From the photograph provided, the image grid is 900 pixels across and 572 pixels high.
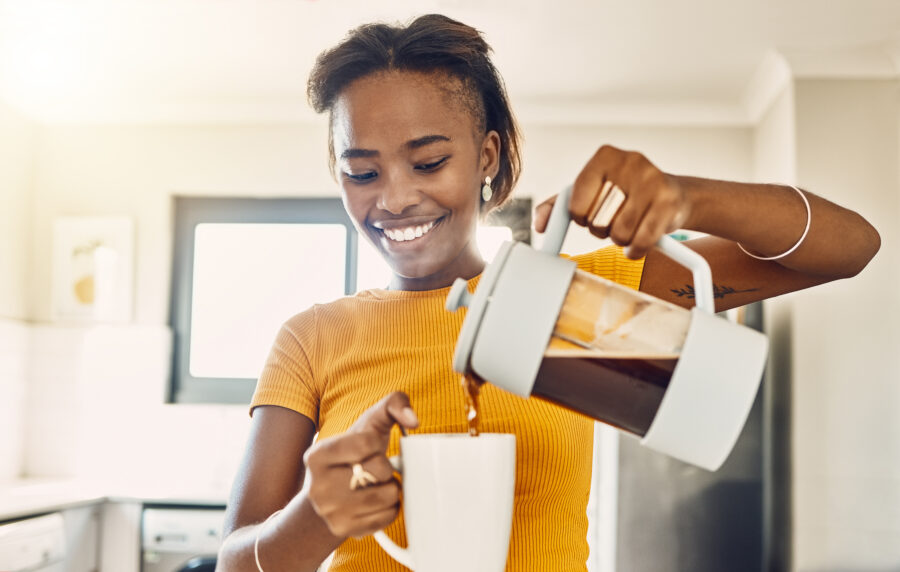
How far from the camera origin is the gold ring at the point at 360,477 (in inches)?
20.8

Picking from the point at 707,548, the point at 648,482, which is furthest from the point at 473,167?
the point at 707,548

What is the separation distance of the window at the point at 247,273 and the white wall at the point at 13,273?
23.4 inches

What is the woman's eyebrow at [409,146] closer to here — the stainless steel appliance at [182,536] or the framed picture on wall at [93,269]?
the stainless steel appliance at [182,536]

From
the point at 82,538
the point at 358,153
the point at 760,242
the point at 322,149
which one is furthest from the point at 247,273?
the point at 760,242

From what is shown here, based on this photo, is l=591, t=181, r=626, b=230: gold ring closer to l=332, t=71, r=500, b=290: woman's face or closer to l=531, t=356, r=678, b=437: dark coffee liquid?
l=531, t=356, r=678, b=437: dark coffee liquid

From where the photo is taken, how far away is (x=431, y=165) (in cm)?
82

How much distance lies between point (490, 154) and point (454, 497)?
510mm

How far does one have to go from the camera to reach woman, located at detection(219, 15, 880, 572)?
70cm

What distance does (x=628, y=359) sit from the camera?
1.69 feet

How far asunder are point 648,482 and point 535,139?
1.44m

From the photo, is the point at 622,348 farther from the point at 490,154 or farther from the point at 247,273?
the point at 247,273

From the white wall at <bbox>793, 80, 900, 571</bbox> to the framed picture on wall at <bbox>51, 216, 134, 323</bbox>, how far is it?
8.30 ft

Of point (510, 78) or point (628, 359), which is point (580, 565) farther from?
point (510, 78)

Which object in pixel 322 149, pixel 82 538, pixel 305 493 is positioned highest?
pixel 322 149
